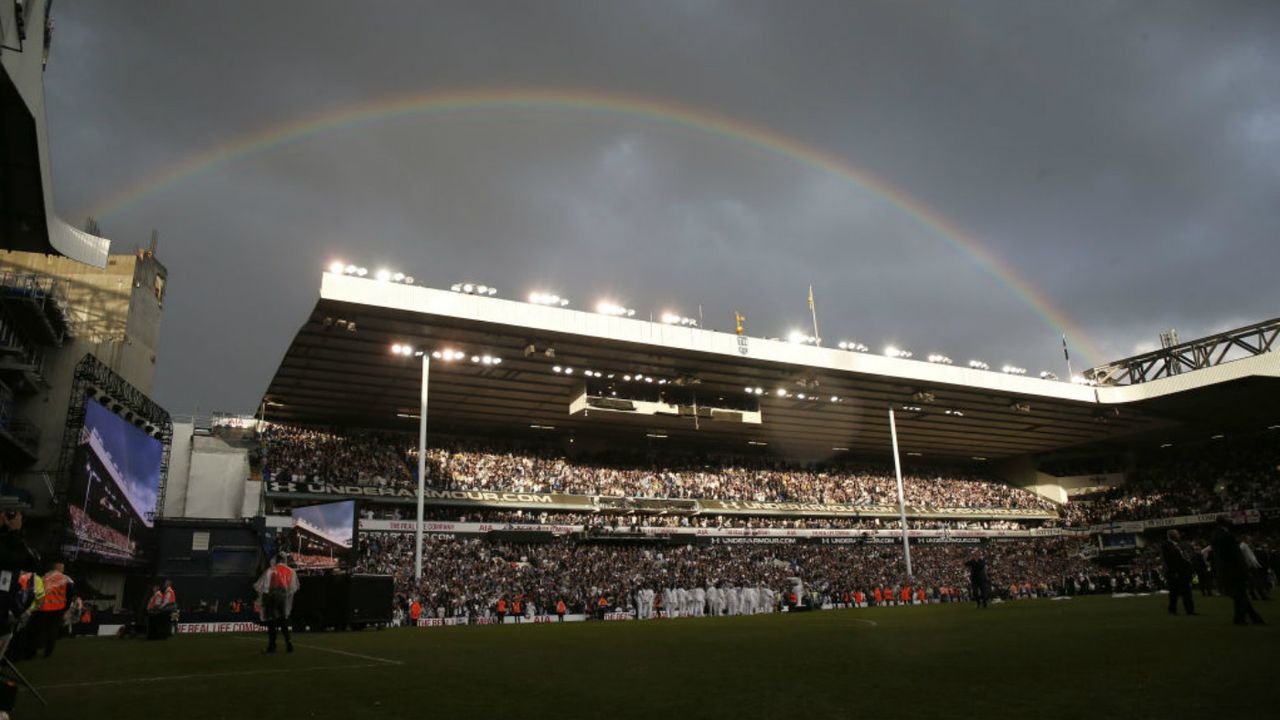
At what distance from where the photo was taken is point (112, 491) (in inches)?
1059

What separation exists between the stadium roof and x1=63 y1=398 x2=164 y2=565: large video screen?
694cm

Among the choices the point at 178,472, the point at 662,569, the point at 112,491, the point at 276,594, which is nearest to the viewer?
the point at 276,594

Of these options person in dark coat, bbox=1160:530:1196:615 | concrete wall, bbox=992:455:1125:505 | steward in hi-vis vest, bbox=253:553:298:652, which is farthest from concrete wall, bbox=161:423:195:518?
concrete wall, bbox=992:455:1125:505

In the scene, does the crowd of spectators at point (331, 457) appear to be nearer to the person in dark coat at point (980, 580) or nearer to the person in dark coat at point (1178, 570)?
the person in dark coat at point (980, 580)

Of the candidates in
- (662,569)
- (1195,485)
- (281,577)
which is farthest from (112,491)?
(1195,485)

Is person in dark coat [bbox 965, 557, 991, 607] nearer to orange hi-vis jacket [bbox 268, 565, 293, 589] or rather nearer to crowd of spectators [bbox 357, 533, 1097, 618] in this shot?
crowd of spectators [bbox 357, 533, 1097, 618]

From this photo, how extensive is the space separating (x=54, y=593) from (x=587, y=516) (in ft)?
104

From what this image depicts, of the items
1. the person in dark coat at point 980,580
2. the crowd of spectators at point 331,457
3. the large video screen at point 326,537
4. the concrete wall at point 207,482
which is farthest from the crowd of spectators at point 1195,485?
the concrete wall at point 207,482

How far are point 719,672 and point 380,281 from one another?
24.1m

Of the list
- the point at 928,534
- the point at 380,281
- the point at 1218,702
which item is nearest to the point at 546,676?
the point at 1218,702

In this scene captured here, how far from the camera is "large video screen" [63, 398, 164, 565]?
24.6m

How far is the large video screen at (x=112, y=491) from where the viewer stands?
24.6 meters

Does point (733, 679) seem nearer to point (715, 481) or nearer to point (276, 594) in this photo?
point (276, 594)

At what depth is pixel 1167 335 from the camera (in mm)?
49438
